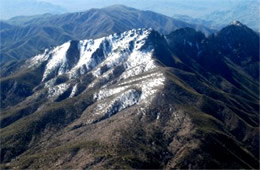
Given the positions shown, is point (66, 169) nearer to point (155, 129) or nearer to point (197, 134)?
point (155, 129)

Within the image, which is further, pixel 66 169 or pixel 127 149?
pixel 127 149

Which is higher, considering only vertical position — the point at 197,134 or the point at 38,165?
the point at 197,134

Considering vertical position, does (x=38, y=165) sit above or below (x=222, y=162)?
below

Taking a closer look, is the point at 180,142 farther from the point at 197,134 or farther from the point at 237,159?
the point at 237,159

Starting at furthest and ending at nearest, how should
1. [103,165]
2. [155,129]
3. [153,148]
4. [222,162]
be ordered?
[155,129]
[153,148]
[222,162]
[103,165]

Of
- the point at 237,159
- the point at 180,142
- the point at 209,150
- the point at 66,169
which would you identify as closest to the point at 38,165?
the point at 66,169

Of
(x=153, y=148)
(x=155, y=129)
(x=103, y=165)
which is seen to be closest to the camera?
(x=103, y=165)

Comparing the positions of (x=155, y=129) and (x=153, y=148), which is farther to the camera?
(x=155, y=129)

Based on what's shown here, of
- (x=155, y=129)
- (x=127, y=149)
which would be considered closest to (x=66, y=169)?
(x=127, y=149)

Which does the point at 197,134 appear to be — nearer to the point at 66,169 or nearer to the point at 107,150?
the point at 107,150
